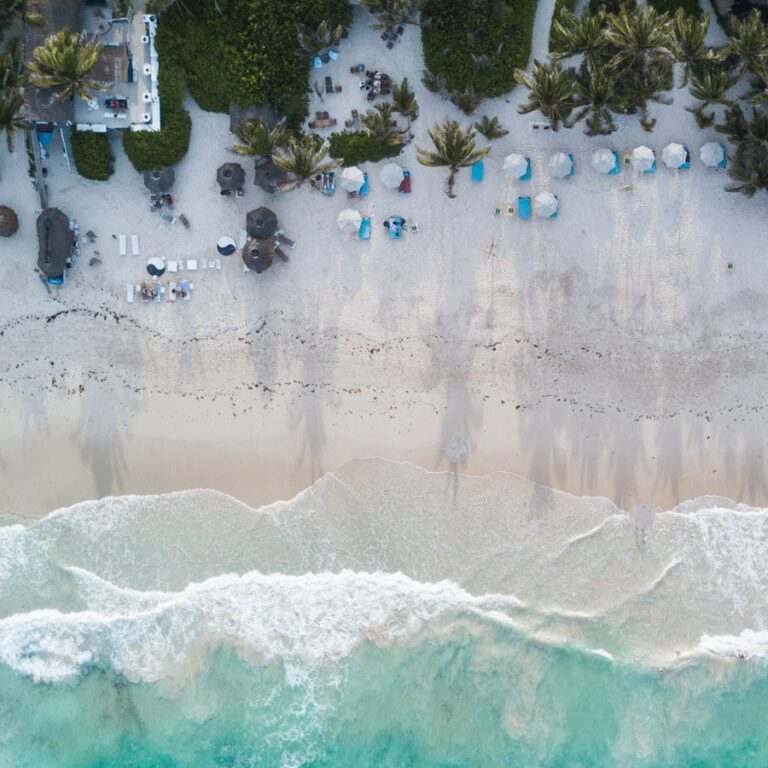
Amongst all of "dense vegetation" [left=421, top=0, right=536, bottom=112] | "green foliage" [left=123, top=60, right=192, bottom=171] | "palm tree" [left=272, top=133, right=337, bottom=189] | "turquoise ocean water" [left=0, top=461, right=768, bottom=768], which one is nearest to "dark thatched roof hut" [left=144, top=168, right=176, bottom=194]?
"green foliage" [left=123, top=60, right=192, bottom=171]

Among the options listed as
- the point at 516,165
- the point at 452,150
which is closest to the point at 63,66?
the point at 452,150

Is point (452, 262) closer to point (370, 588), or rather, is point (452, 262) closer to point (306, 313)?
point (306, 313)

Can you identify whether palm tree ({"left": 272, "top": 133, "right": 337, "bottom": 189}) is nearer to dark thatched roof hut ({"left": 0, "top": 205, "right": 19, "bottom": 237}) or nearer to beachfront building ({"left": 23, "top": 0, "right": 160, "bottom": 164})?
beachfront building ({"left": 23, "top": 0, "right": 160, "bottom": 164})

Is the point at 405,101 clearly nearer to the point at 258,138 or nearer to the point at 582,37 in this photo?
the point at 258,138

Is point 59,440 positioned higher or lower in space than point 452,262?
lower

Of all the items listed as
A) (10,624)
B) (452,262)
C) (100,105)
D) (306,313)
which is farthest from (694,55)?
(10,624)

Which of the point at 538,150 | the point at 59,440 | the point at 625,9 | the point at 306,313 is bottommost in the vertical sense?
the point at 59,440

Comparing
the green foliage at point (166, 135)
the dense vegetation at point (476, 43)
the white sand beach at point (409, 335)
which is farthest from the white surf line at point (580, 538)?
the green foliage at point (166, 135)
